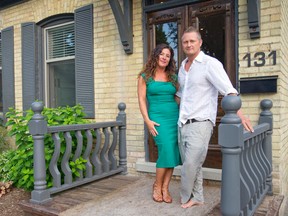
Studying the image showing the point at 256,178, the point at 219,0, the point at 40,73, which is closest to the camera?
the point at 256,178

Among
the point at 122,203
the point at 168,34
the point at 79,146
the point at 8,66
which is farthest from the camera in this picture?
the point at 8,66

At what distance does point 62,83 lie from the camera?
550 centimetres

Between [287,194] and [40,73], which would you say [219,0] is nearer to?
[287,194]

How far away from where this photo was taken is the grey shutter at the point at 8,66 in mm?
5945

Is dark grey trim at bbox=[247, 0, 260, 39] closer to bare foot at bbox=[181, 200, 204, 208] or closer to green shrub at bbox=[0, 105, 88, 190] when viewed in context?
bare foot at bbox=[181, 200, 204, 208]

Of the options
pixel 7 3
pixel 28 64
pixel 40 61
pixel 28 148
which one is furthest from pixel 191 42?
pixel 7 3

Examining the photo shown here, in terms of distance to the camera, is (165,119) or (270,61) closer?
(165,119)

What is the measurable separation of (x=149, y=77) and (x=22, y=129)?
2042 millimetres

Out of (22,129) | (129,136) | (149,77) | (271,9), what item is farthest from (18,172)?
(271,9)

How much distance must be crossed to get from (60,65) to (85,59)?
0.94 meters

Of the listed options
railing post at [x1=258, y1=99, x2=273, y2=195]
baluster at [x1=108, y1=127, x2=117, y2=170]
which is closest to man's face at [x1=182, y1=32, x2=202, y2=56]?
railing post at [x1=258, y1=99, x2=273, y2=195]

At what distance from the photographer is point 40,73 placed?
5.54 metres

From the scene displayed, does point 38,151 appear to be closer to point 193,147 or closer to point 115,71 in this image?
point 193,147

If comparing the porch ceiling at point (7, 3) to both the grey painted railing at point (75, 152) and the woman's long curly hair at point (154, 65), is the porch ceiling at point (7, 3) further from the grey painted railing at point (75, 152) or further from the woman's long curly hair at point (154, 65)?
the woman's long curly hair at point (154, 65)
